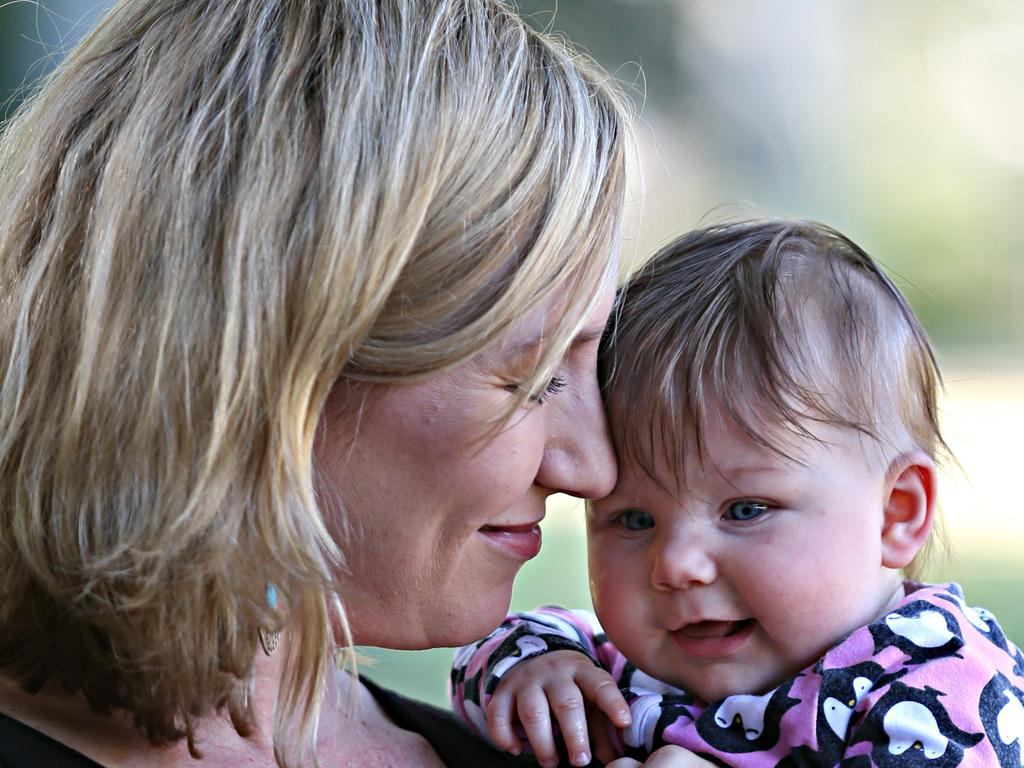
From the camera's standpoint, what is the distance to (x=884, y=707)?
142cm

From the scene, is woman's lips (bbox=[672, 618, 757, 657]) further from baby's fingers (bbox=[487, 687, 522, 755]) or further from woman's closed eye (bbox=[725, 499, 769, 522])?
baby's fingers (bbox=[487, 687, 522, 755])

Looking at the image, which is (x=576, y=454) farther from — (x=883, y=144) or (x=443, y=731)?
(x=883, y=144)

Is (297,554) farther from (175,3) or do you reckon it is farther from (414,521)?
(175,3)

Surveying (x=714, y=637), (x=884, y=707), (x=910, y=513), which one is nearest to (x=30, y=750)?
(x=714, y=637)

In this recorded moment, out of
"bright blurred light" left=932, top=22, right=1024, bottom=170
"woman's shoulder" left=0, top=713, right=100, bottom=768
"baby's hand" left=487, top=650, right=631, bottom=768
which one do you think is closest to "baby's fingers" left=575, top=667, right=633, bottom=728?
"baby's hand" left=487, top=650, right=631, bottom=768

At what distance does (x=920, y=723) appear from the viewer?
4.56 feet

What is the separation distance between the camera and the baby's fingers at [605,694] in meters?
1.60

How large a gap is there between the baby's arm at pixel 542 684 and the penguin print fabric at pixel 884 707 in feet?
0.20

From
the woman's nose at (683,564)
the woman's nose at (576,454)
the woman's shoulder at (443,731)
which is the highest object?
the woman's nose at (576,454)

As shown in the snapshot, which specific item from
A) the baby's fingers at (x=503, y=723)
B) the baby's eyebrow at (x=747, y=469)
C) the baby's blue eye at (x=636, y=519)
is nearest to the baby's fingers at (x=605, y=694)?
the baby's fingers at (x=503, y=723)

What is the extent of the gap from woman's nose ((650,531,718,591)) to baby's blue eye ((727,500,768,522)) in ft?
0.20

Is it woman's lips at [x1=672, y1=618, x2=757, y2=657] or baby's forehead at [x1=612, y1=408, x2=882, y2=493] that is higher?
baby's forehead at [x1=612, y1=408, x2=882, y2=493]

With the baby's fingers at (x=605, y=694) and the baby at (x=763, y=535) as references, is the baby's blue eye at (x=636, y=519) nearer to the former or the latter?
the baby at (x=763, y=535)

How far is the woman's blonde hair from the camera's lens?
133 cm
